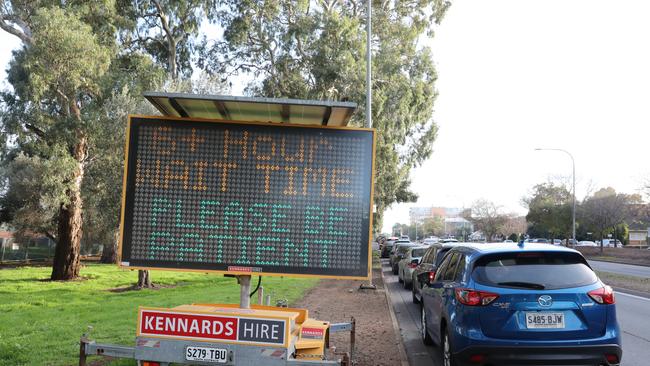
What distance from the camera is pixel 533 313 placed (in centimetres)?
593

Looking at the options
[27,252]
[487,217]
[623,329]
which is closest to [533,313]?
[623,329]

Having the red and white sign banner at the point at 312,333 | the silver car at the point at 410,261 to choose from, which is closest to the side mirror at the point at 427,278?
the red and white sign banner at the point at 312,333

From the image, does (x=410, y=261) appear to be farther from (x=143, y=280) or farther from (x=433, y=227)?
(x=433, y=227)

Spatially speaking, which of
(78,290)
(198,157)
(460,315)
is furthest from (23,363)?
(78,290)

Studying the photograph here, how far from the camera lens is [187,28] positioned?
28.9 meters

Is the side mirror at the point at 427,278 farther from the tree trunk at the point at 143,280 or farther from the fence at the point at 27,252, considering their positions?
the fence at the point at 27,252

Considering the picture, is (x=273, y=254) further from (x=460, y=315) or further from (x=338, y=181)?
(x=460, y=315)

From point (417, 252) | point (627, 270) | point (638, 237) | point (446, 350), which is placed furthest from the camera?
point (638, 237)

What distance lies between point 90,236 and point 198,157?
1324 inches

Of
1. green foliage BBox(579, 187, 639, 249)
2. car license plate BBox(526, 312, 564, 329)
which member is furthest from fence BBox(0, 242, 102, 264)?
green foliage BBox(579, 187, 639, 249)

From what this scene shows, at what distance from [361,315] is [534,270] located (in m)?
6.88

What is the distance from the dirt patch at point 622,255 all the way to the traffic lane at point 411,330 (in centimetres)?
2759

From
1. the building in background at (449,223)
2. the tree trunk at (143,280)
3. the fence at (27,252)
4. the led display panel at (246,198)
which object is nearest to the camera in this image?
the led display panel at (246,198)

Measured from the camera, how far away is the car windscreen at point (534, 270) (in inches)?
240
